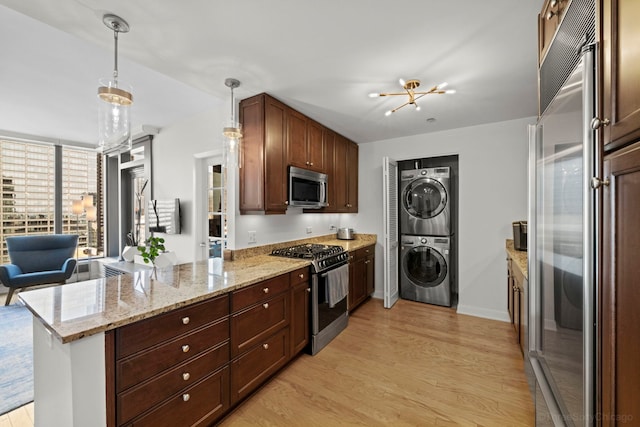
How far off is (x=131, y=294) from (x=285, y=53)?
189cm

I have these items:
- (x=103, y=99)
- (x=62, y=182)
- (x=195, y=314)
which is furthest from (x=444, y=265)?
(x=62, y=182)

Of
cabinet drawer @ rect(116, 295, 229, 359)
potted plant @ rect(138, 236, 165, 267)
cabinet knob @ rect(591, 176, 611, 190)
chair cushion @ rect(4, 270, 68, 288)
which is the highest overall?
cabinet knob @ rect(591, 176, 611, 190)

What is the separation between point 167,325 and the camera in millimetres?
1445

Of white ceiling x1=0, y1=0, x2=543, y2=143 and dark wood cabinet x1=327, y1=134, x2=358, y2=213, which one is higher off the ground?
white ceiling x1=0, y1=0, x2=543, y2=143

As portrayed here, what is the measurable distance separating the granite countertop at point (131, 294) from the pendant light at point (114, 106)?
0.92 meters

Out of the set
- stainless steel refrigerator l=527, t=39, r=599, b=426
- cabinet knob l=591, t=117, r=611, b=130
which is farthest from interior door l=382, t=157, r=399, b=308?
cabinet knob l=591, t=117, r=611, b=130

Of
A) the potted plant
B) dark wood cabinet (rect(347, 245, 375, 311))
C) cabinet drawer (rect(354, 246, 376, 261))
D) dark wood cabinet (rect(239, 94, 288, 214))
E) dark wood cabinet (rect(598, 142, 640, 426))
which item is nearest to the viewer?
dark wood cabinet (rect(598, 142, 640, 426))

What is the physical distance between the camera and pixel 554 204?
1.12 metres

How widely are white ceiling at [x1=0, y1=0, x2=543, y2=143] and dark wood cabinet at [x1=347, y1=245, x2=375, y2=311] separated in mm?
1903

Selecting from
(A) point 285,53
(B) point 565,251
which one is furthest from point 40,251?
(B) point 565,251

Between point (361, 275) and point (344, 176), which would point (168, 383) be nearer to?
point (361, 275)

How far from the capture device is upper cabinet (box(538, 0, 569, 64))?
117 centimetres

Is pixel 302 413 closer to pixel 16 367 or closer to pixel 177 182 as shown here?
pixel 16 367

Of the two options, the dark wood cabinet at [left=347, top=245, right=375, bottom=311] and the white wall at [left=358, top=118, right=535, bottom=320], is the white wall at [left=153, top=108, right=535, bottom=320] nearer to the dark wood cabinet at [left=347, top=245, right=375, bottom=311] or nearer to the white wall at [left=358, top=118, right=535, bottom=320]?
the white wall at [left=358, top=118, right=535, bottom=320]
